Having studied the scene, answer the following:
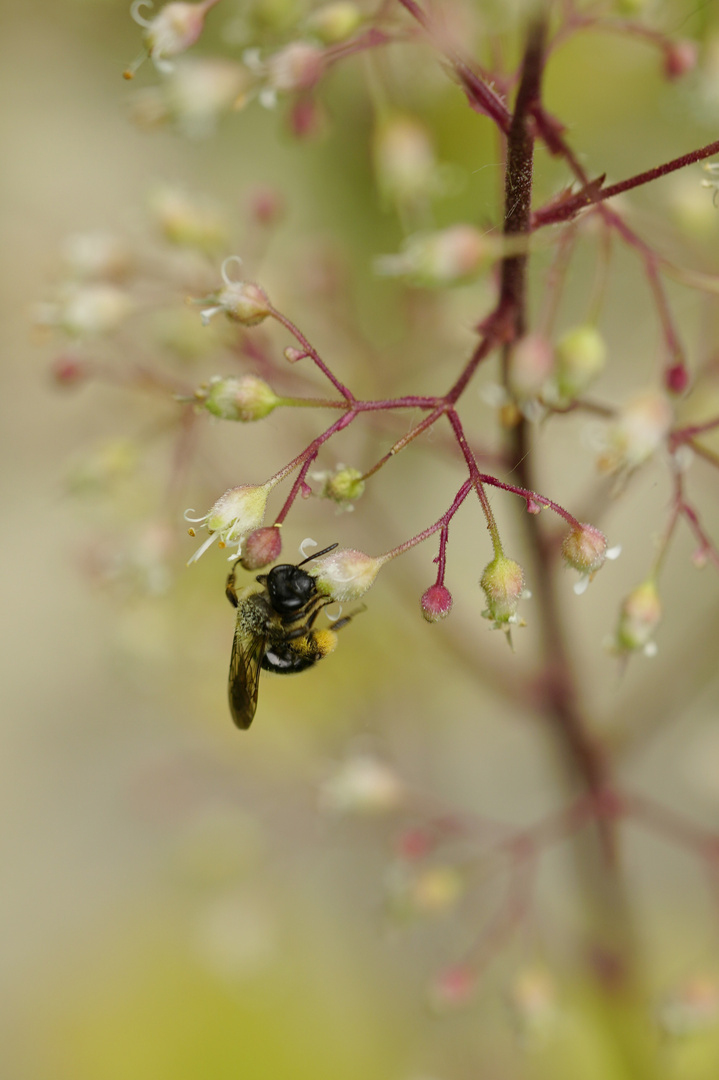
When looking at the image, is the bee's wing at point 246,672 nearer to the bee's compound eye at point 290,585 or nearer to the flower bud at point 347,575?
the bee's compound eye at point 290,585

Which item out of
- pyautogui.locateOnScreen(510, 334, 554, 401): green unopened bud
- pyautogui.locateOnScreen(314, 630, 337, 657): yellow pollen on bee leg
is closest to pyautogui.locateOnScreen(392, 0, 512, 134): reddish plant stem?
pyautogui.locateOnScreen(510, 334, 554, 401): green unopened bud

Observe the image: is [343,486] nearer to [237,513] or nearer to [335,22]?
[237,513]

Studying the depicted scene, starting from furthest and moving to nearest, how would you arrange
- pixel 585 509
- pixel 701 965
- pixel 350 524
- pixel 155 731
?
pixel 155 731 < pixel 350 524 < pixel 701 965 < pixel 585 509

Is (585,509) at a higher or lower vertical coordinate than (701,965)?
higher

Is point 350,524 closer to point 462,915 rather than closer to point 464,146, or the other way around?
Answer: point 462,915

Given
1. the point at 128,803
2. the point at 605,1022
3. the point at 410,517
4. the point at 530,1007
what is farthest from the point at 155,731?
the point at 530,1007

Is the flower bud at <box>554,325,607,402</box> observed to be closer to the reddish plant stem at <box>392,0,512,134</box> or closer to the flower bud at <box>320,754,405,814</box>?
the reddish plant stem at <box>392,0,512,134</box>

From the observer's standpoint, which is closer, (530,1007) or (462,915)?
(530,1007)

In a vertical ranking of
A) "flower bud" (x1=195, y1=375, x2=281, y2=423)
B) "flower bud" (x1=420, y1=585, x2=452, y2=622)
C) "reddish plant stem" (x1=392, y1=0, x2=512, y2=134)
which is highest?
"reddish plant stem" (x1=392, y1=0, x2=512, y2=134)
